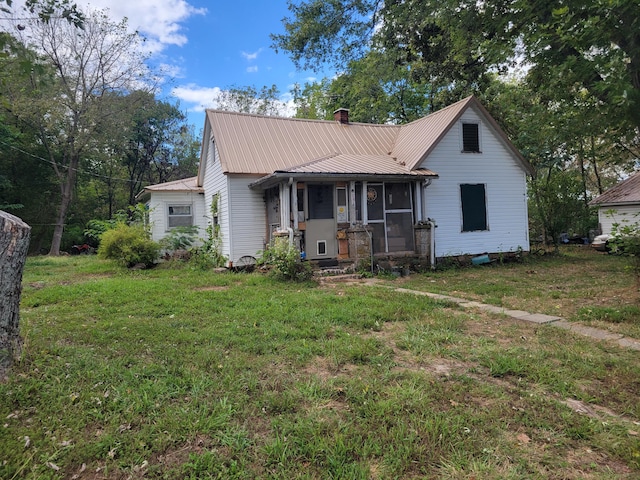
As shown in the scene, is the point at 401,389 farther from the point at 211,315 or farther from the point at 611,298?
the point at 611,298

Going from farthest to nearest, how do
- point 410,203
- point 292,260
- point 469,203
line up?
point 469,203, point 410,203, point 292,260

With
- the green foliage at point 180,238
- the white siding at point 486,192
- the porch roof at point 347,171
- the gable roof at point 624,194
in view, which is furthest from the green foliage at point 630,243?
the green foliage at point 180,238

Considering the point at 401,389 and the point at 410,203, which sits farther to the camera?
the point at 410,203

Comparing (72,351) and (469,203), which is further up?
(469,203)

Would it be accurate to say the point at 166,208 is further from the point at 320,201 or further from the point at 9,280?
the point at 9,280

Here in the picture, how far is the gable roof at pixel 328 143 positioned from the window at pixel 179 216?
11.6 feet

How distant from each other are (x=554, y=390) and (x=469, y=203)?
32.6 feet

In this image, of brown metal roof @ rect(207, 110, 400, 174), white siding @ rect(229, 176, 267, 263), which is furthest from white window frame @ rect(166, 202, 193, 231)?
white siding @ rect(229, 176, 267, 263)

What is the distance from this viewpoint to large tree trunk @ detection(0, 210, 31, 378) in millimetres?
3299

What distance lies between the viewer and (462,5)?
752 centimetres

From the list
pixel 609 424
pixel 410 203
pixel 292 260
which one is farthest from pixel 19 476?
pixel 410 203

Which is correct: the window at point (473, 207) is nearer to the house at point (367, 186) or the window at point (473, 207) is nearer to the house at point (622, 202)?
the house at point (367, 186)

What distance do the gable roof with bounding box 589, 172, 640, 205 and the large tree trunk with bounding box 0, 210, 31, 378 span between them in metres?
20.1

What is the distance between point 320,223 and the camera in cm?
1048
